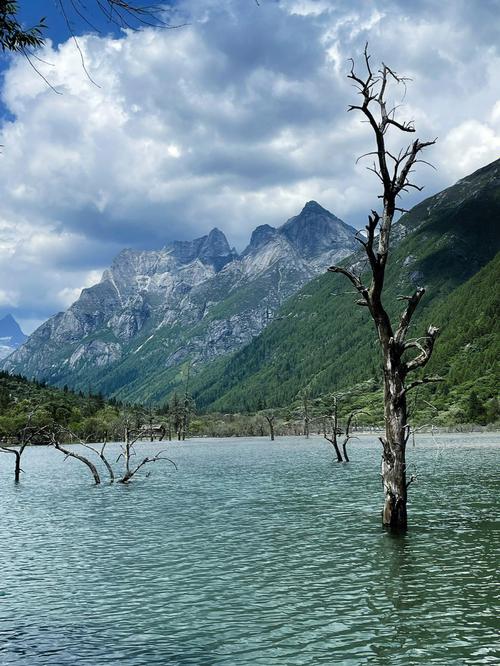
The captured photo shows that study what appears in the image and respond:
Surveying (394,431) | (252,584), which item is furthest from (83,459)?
(252,584)

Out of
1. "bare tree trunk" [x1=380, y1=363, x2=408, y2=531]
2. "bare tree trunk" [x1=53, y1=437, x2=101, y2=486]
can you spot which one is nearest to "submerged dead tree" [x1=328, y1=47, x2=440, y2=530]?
"bare tree trunk" [x1=380, y1=363, x2=408, y2=531]

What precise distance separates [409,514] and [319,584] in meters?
19.4

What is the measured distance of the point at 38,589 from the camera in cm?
2470

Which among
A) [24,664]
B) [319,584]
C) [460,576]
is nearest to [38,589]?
[24,664]

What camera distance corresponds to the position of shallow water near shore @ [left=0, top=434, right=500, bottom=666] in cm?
1661

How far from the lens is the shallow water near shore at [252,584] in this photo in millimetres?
16609

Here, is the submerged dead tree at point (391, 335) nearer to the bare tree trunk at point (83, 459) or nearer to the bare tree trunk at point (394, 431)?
the bare tree trunk at point (394, 431)

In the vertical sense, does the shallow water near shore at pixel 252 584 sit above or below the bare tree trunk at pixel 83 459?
below

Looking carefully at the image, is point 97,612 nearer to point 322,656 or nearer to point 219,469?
point 322,656

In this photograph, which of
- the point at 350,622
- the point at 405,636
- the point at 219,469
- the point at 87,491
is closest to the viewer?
the point at 405,636

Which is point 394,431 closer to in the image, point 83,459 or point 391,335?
point 391,335

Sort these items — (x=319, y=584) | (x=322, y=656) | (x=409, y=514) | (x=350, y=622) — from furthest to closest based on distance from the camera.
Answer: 1. (x=409, y=514)
2. (x=319, y=584)
3. (x=350, y=622)
4. (x=322, y=656)

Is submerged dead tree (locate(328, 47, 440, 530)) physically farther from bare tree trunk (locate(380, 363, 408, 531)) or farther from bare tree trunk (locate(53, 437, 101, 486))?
bare tree trunk (locate(53, 437, 101, 486))

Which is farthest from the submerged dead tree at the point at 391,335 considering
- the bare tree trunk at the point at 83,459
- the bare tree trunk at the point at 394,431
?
the bare tree trunk at the point at 83,459
